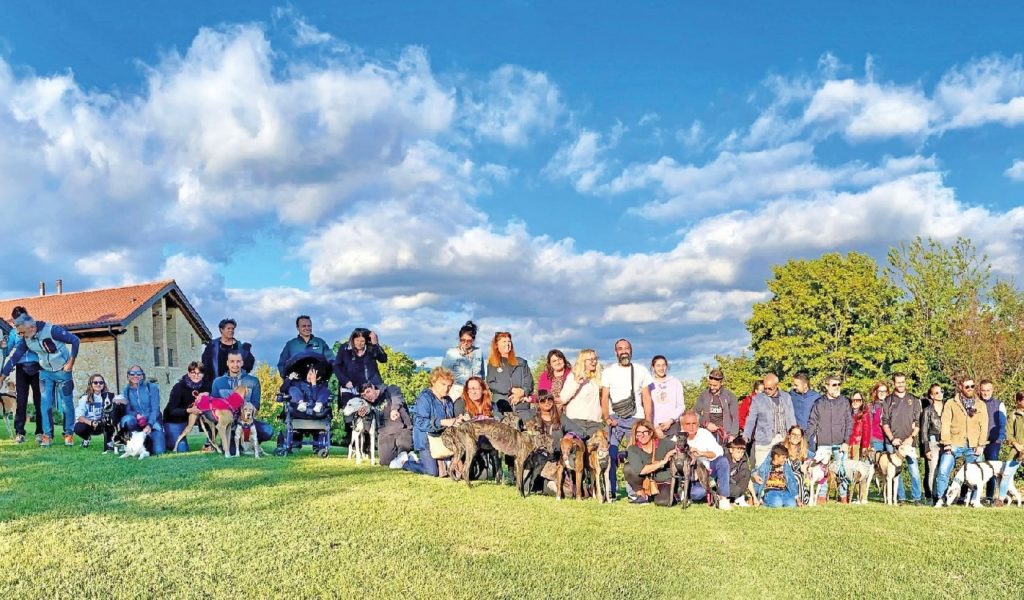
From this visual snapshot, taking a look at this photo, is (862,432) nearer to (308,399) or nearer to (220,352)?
(308,399)

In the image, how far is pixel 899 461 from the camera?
37.0ft

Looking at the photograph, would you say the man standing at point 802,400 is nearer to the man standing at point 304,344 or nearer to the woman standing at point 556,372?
the woman standing at point 556,372

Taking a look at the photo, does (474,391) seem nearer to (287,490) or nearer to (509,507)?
(509,507)

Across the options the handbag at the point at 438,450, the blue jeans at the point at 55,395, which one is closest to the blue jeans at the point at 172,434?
the blue jeans at the point at 55,395

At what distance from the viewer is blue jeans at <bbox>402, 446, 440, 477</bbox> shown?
11337 mm

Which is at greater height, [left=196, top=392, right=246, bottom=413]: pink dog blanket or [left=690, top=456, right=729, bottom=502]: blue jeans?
[left=196, top=392, right=246, bottom=413]: pink dog blanket

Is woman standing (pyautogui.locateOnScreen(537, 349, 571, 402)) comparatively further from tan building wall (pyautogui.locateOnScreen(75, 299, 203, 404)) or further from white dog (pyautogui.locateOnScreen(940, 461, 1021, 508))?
tan building wall (pyautogui.locateOnScreen(75, 299, 203, 404))

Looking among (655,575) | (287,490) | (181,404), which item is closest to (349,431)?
(181,404)

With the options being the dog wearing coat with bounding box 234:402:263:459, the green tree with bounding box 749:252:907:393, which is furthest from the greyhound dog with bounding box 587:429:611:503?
the green tree with bounding box 749:252:907:393

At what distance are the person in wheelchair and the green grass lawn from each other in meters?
2.82

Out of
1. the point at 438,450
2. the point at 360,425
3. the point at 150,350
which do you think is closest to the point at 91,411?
the point at 360,425

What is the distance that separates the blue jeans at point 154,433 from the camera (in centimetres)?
1262

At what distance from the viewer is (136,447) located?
12164 millimetres

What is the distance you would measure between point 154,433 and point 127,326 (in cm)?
2406
